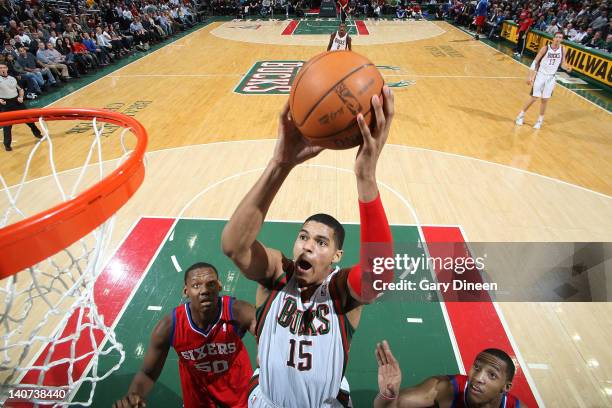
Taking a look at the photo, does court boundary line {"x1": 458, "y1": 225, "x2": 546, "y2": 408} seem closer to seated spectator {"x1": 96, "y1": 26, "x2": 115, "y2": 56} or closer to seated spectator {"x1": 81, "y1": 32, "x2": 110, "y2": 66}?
seated spectator {"x1": 81, "y1": 32, "x2": 110, "y2": 66}

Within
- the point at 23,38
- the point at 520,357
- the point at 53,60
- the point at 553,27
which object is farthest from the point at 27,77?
the point at 553,27

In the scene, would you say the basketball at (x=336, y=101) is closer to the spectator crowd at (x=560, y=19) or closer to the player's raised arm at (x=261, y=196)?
the player's raised arm at (x=261, y=196)

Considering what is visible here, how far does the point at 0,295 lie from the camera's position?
4254mm

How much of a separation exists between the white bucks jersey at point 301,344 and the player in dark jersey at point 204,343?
0.70 metres

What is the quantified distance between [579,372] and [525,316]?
677 millimetres

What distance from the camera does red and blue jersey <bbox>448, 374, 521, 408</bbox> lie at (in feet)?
7.97

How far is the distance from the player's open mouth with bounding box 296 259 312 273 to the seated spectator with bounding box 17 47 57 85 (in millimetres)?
11346

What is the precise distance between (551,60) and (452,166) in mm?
2916

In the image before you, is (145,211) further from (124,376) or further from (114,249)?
(124,376)

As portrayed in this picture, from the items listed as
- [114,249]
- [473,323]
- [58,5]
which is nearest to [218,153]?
[114,249]

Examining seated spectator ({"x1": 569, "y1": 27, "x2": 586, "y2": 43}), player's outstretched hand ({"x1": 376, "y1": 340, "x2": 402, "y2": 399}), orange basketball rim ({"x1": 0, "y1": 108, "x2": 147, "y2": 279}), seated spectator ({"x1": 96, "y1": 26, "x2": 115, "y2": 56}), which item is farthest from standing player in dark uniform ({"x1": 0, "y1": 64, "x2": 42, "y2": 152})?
seated spectator ({"x1": 569, "y1": 27, "x2": 586, "y2": 43})

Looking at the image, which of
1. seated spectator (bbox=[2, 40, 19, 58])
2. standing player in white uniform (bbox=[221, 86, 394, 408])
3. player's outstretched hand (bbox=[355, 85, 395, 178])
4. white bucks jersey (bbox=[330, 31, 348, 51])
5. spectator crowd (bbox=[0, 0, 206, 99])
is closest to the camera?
player's outstretched hand (bbox=[355, 85, 395, 178])

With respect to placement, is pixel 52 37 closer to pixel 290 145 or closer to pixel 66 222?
pixel 66 222

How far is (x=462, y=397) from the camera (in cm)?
251
